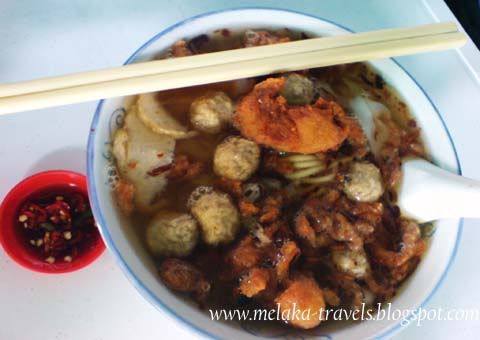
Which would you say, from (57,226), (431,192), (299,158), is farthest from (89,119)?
(431,192)

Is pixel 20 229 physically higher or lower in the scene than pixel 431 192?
lower

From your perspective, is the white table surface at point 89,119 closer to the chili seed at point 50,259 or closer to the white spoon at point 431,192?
the chili seed at point 50,259

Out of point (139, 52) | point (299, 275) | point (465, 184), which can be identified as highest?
point (139, 52)

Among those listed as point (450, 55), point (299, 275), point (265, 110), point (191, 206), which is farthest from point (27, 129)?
point (450, 55)

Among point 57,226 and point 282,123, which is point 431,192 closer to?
point 282,123

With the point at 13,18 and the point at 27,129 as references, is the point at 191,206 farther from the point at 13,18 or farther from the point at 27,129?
the point at 13,18
